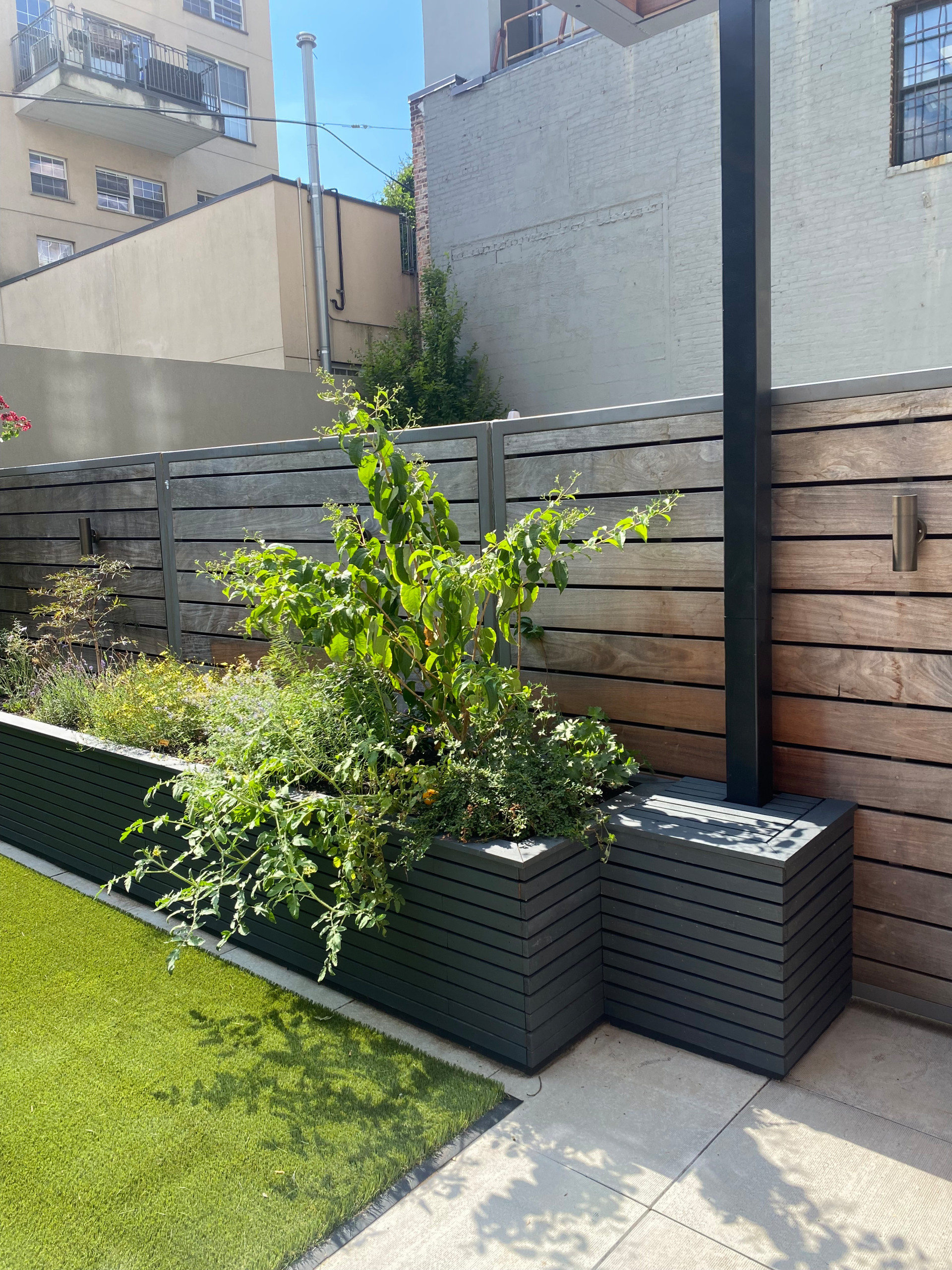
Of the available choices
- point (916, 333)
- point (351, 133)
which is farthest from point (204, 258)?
point (916, 333)

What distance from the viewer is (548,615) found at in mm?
3555

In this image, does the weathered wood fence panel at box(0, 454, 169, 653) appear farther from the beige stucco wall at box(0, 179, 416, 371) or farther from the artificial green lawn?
the beige stucco wall at box(0, 179, 416, 371)

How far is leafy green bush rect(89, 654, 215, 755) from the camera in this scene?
13.2 ft

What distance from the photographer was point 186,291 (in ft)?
42.3

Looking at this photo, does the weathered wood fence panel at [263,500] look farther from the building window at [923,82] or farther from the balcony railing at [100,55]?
the balcony railing at [100,55]

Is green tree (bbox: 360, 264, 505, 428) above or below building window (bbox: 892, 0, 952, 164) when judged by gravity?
below

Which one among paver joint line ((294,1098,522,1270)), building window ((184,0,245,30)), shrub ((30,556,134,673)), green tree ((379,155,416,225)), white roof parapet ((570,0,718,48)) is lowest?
paver joint line ((294,1098,522,1270))

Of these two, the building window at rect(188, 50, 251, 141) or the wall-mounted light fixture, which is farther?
the building window at rect(188, 50, 251, 141)

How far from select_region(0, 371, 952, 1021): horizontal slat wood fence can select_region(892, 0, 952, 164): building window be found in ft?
28.2

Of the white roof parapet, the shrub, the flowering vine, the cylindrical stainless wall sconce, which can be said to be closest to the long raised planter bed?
the cylindrical stainless wall sconce

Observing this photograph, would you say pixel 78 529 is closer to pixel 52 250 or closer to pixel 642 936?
pixel 642 936

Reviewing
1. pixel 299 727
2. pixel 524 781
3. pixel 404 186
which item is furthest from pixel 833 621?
pixel 404 186

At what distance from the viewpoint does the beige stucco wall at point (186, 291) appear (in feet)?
39.7

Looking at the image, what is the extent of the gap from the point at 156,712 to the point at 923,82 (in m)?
10.1
